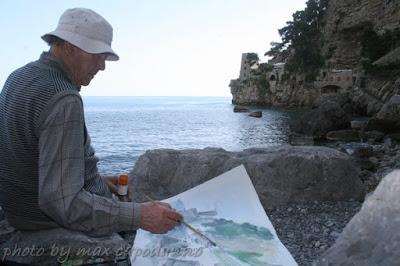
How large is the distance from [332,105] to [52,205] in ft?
99.9

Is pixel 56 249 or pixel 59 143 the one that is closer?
pixel 59 143

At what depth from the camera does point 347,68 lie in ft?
200

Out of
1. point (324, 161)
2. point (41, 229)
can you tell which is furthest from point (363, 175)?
point (41, 229)

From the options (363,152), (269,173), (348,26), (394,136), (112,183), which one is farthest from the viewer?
(348,26)

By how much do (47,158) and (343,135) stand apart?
87.5 ft

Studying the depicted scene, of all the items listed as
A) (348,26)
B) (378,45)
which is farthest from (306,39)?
(378,45)

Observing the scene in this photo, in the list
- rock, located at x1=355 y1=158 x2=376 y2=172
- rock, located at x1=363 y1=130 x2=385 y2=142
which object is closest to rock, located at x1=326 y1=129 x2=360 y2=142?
rock, located at x1=363 y1=130 x2=385 y2=142

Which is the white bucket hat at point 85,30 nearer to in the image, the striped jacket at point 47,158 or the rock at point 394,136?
the striped jacket at point 47,158

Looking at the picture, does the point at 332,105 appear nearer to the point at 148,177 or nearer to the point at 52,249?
the point at 148,177

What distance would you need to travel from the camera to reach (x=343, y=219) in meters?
6.09

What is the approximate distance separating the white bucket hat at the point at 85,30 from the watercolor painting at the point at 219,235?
1.29 m

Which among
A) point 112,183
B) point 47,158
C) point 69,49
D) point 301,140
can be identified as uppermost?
point 69,49

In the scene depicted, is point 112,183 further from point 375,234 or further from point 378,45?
point 378,45

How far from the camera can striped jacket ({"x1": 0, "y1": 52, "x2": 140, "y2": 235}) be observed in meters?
1.79
